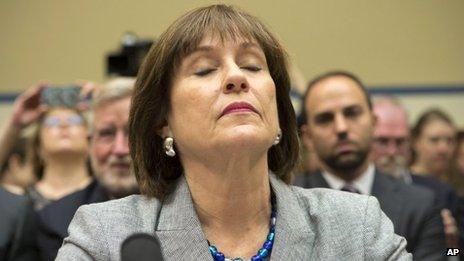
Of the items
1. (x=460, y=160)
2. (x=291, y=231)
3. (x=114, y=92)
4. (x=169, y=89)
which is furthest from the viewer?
(x=460, y=160)

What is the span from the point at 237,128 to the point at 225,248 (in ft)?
1.18

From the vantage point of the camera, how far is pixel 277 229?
2.30m

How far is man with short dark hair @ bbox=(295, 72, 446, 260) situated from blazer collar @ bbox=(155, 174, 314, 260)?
1339mm

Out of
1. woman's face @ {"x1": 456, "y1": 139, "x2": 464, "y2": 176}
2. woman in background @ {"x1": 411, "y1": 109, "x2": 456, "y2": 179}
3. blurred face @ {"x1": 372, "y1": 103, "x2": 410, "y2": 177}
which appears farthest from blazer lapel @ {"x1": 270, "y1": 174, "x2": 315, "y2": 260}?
woman's face @ {"x1": 456, "y1": 139, "x2": 464, "y2": 176}

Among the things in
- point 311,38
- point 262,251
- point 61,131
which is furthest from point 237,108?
point 311,38

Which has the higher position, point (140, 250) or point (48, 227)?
point (140, 250)

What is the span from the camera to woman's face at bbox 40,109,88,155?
4668 millimetres

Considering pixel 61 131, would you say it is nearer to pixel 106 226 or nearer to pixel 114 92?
pixel 114 92

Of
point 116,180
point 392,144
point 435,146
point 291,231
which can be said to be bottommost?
point 435,146

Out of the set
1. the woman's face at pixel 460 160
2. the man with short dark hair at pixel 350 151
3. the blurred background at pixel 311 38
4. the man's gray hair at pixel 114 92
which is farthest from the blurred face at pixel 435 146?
the man's gray hair at pixel 114 92

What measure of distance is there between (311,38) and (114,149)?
4674 millimetres

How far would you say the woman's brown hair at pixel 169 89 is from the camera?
2328 mm

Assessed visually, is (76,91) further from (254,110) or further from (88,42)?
(88,42)

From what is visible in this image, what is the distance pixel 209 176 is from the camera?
7.68 feet
